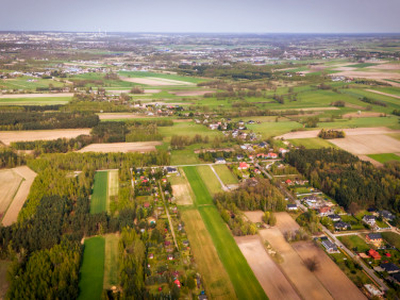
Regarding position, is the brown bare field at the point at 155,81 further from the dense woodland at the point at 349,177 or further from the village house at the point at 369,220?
the village house at the point at 369,220

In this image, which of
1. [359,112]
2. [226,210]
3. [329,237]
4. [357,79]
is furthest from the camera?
[357,79]

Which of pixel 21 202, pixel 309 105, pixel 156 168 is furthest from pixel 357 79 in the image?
pixel 21 202

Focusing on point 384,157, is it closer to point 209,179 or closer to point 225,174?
point 225,174

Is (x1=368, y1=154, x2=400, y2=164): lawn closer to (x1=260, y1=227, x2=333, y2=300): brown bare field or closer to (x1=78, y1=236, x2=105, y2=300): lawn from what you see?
(x1=260, y1=227, x2=333, y2=300): brown bare field

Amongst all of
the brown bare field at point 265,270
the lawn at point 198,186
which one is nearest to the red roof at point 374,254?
the brown bare field at point 265,270

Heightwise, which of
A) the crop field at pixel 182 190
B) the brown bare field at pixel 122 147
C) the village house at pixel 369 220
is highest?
the brown bare field at pixel 122 147

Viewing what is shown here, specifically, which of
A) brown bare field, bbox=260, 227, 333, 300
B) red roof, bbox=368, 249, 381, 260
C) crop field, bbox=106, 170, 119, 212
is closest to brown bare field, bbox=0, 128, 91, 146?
crop field, bbox=106, 170, 119, 212

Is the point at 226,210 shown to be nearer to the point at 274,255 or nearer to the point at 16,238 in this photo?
the point at 274,255
